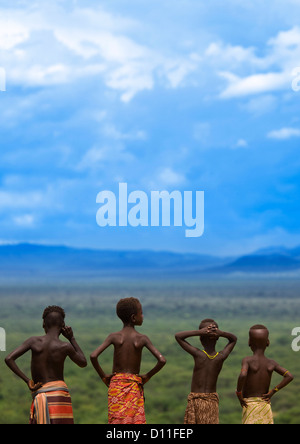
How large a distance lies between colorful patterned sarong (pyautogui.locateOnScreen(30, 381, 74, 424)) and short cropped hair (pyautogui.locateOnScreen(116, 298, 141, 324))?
3.81 ft

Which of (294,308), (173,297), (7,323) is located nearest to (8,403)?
(7,323)

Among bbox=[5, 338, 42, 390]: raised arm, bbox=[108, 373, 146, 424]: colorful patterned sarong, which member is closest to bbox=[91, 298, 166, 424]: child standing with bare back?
bbox=[108, 373, 146, 424]: colorful patterned sarong

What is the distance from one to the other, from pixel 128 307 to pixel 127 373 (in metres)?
0.84

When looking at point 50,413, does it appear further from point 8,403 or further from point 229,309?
point 229,309

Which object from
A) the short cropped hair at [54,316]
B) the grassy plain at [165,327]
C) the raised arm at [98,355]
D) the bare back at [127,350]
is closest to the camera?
the raised arm at [98,355]

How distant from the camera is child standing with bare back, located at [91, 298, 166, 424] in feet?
32.5

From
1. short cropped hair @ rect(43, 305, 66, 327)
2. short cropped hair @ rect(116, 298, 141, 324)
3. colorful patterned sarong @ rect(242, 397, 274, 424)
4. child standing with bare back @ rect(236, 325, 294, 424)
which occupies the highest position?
short cropped hair @ rect(116, 298, 141, 324)

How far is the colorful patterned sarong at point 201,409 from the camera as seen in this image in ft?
33.2

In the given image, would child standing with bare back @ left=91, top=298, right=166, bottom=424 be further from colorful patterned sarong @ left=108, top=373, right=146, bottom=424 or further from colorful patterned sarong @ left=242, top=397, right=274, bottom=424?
colorful patterned sarong @ left=242, top=397, right=274, bottom=424

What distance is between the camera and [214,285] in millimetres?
91688

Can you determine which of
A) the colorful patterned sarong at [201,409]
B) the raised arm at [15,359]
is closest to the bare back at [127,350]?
the colorful patterned sarong at [201,409]

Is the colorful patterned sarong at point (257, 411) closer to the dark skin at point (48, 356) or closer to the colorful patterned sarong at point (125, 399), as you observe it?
the colorful patterned sarong at point (125, 399)

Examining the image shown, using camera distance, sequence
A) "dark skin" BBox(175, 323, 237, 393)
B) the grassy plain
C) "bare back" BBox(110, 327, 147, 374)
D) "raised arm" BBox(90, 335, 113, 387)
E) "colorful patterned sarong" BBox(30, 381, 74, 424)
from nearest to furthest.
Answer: "colorful patterned sarong" BBox(30, 381, 74, 424), "raised arm" BBox(90, 335, 113, 387), "bare back" BBox(110, 327, 147, 374), "dark skin" BBox(175, 323, 237, 393), the grassy plain

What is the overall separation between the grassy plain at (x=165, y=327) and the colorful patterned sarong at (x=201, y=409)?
20.0 m
